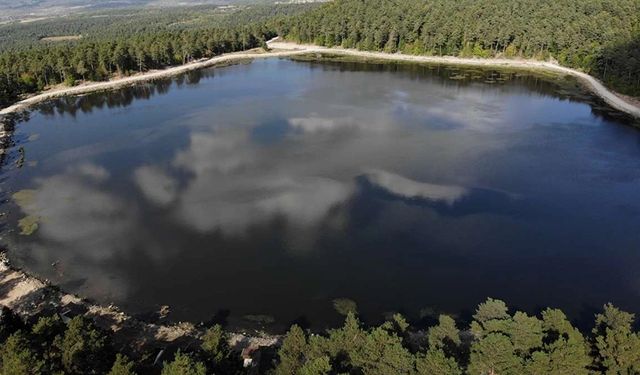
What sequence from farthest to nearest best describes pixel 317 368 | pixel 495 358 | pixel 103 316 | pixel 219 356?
pixel 103 316, pixel 219 356, pixel 495 358, pixel 317 368

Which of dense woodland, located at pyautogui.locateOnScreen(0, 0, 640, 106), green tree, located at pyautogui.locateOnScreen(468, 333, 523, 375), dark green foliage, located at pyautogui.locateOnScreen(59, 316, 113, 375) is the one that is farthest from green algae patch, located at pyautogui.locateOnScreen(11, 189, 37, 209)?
dense woodland, located at pyautogui.locateOnScreen(0, 0, 640, 106)

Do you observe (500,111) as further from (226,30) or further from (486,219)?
(226,30)

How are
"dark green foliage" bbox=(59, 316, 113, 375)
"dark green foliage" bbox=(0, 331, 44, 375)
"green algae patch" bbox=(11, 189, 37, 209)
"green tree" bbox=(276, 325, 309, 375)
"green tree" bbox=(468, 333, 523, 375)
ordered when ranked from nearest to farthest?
"dark green foliage" bbox=(0, 331, 44, 375)
"green tree" bbox=(468, 333, 523, 375)
"green tree" bbox=(276, 325, 309, 375)
"dark green foliage" bbox=(59, 316, 113, 375)
"green algae patch" bbox=(11, 189, 37, 209)

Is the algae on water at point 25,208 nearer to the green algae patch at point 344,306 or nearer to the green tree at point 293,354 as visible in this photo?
the green algae patch at point 344,306

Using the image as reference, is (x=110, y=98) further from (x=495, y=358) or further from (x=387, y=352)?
(x=495, y=358)

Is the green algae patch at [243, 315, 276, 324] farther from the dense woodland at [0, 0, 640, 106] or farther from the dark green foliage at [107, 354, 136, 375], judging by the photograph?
the dense woodland at [0, 0, 640, 106]

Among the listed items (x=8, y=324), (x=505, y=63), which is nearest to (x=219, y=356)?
(x=8, y=324)
